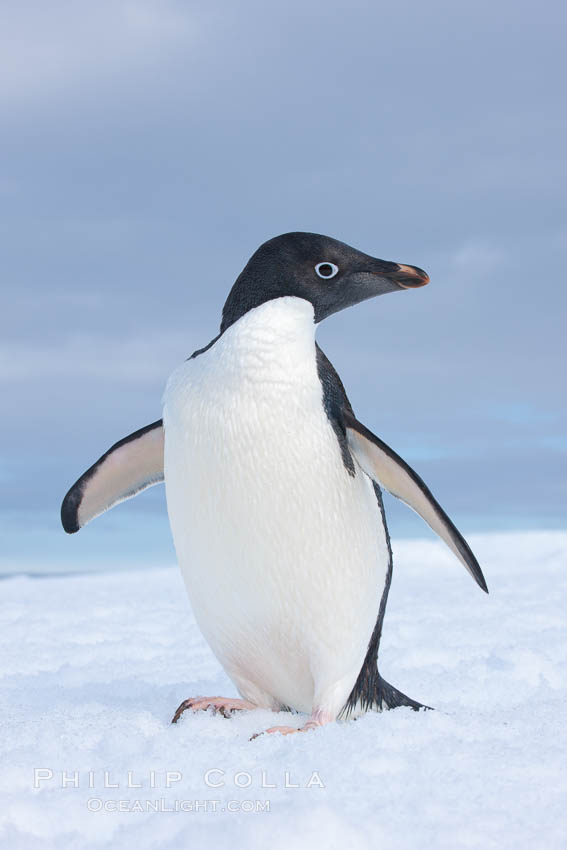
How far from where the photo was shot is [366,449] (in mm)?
3510

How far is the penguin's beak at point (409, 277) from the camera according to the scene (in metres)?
3.79

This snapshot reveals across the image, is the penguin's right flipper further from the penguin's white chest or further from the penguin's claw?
Result: the penguin's claw

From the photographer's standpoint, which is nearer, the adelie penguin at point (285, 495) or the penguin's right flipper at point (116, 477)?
the adelie penguin at point (285, 495)

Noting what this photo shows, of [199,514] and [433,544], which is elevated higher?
[199,514]

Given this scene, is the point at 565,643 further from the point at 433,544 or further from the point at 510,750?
the point at 433,544

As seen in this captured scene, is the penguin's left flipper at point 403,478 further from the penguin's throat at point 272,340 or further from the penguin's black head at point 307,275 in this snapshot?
the penguin's black head at point 307,275

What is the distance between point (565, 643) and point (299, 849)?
3.99m

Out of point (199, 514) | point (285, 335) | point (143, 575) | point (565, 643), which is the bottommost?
point (143, 575)

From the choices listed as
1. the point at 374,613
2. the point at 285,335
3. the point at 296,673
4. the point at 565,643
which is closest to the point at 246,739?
the point at 296,673

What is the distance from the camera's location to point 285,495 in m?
3.28

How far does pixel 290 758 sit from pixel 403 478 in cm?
118

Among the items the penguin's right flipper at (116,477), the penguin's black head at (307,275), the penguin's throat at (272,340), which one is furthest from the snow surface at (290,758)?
the penguin's black head at (307,275)

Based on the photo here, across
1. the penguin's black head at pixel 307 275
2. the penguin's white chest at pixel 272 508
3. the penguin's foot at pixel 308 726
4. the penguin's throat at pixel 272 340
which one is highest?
the penguin's black head at pixel 307 275

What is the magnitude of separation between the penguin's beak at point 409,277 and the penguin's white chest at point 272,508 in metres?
0.52
